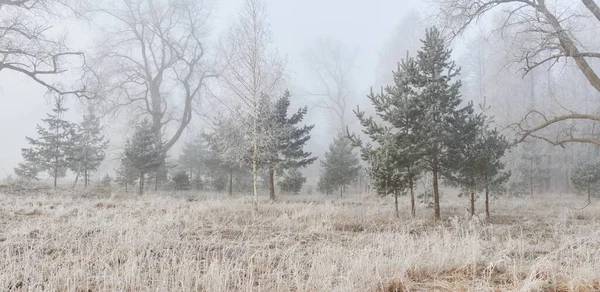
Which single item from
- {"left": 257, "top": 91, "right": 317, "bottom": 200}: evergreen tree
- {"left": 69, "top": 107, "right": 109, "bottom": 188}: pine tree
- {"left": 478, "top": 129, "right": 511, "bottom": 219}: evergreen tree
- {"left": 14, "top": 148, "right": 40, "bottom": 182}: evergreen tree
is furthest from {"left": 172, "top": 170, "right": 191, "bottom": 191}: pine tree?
{"left": 478, "top": 129, "right": 511, "bottom": 219}: evergreen tree

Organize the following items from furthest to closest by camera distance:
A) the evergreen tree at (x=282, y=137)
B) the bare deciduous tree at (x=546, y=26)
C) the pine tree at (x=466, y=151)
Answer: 1. the evergreen tree at (x=282, y=137)
2. the pine tree at (x=466, y=151)
3. the bare deciduous tree at (x=546, y=26)

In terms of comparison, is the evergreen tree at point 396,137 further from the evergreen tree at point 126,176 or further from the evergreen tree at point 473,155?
the evergreen tree at point 126,176

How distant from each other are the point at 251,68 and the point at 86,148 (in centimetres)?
1523

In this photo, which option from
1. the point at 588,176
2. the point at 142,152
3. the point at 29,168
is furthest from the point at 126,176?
the point at 588,176

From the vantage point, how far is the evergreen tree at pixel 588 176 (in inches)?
786

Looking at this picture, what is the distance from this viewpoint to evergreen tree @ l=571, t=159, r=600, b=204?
65.5ft

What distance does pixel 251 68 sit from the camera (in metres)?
13.6

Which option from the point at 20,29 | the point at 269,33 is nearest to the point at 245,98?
the point at 269,33

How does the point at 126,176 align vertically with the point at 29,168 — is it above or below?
below

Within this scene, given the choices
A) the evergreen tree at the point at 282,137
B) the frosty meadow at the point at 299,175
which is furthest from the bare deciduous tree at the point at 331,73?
the evergreen tree at the point at 282,137

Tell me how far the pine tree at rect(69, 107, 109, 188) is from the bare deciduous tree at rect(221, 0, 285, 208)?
12904mm

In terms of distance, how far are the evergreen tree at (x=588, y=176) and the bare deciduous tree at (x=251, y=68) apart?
18.3 m

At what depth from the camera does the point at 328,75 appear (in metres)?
42.4

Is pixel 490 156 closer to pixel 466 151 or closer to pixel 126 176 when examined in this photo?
pixel 466 151
